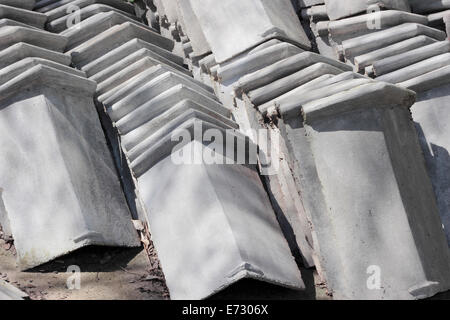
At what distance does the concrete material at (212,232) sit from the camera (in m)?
4.52

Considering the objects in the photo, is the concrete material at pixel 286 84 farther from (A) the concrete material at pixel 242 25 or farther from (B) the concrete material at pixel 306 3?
(B) the concrete material at pixel 306 3

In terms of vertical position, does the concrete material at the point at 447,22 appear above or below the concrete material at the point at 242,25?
below

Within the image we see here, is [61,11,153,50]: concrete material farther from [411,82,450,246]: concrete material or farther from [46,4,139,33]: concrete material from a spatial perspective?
[411,82,450,246]: concrete material

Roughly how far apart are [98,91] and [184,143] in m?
1.07

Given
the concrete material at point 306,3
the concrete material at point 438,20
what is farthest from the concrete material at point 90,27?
the concrete material at point 438,20

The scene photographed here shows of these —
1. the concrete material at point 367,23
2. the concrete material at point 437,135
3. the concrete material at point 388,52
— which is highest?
the concrete material at point 367,23

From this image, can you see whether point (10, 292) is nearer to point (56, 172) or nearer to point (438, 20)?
point (56, 172)

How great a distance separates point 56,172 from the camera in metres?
5.09

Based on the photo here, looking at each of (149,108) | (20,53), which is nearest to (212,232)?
(149,108)

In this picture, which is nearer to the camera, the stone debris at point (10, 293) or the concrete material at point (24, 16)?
the stone debris at point (10, 293)

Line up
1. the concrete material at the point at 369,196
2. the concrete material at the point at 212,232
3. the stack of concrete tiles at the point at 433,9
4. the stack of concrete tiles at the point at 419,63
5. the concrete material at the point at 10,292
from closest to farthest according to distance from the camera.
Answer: the concrete material at the point at 10,292, the concrete material at the point at 212,232, the concrete material at the point at 369,196, the stack of concrete tiles at the point at 419,63, the stack of concrete tiles at the point at 433,9

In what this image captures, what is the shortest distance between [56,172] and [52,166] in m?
0.05

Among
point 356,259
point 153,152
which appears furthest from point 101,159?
point 356,259

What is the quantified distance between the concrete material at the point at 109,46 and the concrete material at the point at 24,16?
38 cm
